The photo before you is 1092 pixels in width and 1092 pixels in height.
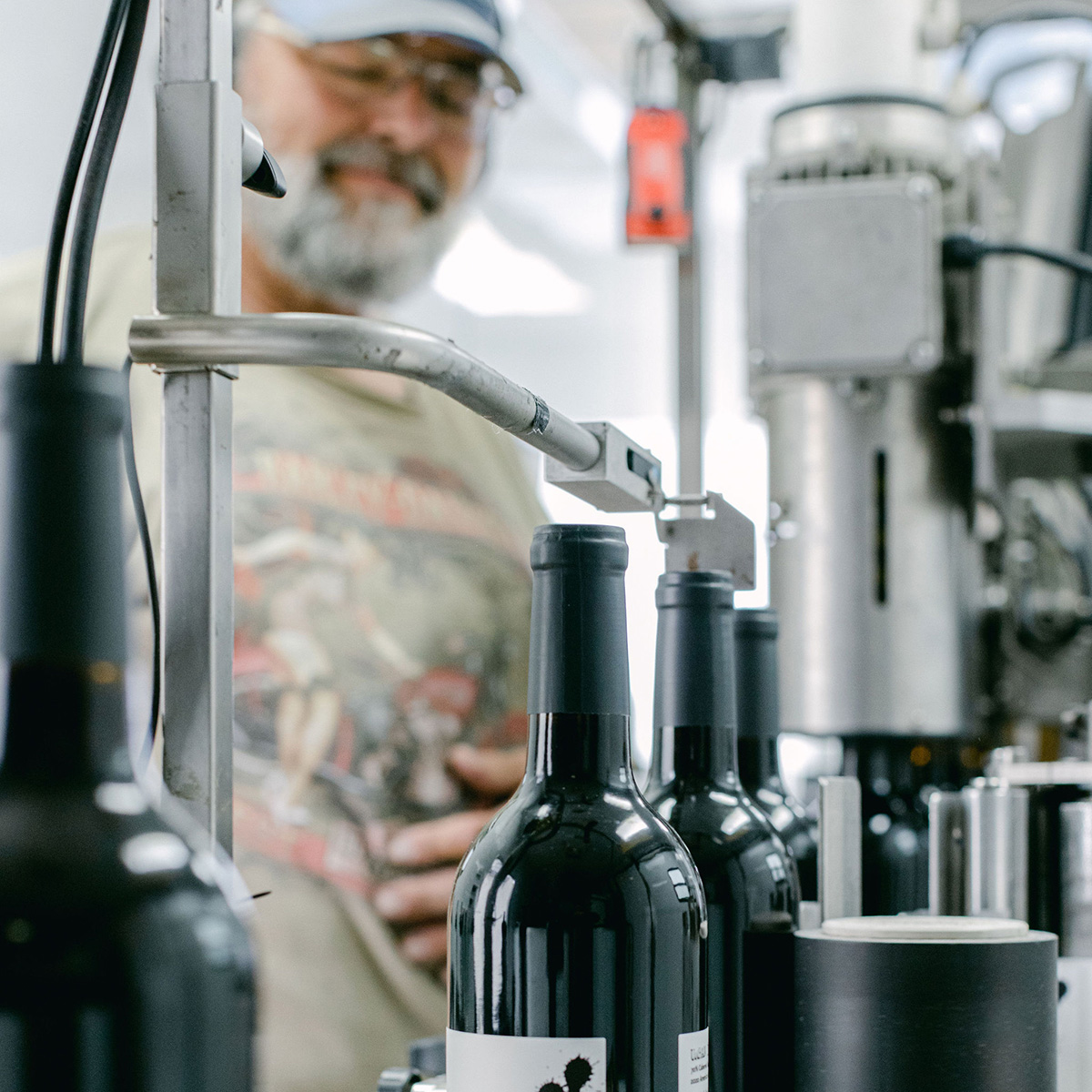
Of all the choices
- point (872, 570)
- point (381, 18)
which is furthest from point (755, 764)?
point (381, 18)

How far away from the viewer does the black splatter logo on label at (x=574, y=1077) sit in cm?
38

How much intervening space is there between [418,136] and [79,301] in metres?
1.34

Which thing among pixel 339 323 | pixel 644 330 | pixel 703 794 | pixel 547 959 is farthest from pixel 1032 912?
pixel 644 330

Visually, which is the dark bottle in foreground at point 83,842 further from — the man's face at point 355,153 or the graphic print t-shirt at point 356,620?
the man's face at point 355,153

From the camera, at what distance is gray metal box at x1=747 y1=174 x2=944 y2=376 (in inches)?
43.6

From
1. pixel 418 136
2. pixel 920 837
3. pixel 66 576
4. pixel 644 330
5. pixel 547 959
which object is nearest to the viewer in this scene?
pixel 66 576

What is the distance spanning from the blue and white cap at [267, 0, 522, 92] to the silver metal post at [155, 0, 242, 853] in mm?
1161

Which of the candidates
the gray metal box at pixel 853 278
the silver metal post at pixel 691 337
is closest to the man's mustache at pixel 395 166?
the silver metal post at pixel 691 337

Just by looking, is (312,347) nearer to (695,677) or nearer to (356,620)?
(695,677)

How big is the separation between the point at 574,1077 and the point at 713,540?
0.28 m

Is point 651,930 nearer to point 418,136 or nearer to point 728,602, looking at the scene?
point 728,602

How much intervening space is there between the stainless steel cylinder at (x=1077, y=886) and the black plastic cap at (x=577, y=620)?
255 millimetres

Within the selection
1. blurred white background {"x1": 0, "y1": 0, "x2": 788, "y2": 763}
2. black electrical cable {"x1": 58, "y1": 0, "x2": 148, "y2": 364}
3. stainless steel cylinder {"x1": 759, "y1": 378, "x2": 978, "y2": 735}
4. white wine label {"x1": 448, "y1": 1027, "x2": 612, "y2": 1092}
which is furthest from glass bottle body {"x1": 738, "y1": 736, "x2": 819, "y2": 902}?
blurred white background {"x1": 0, "y1": 0, "x2": 788, "y2": 763}

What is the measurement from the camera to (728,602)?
52 centimetres
